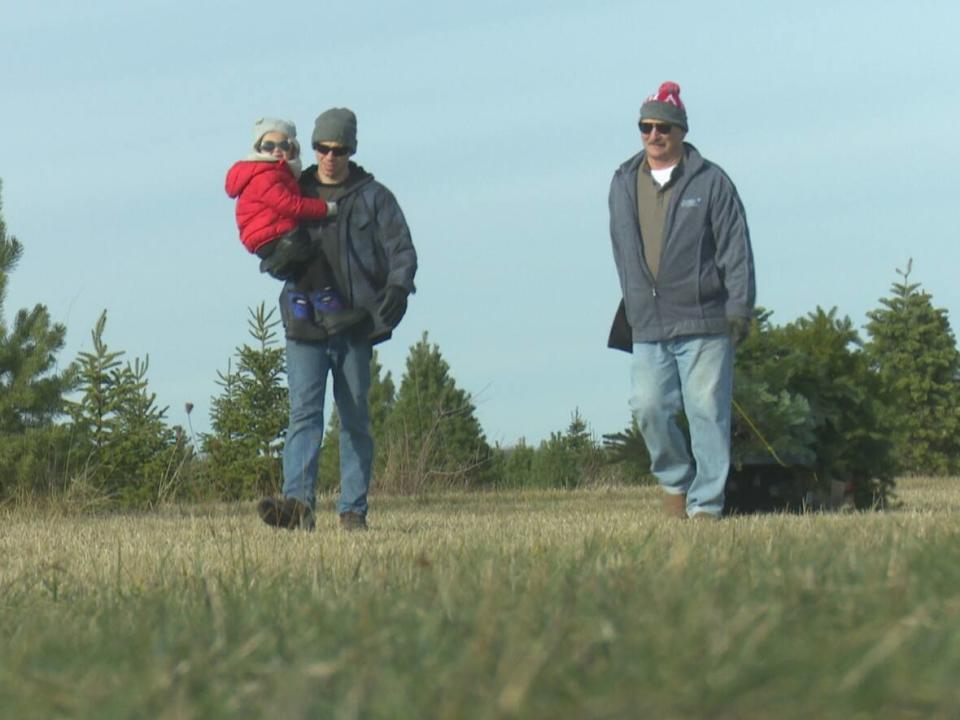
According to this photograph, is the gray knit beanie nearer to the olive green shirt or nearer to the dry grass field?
the olive green shirt

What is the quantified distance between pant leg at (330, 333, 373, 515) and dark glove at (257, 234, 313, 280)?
0.50 m

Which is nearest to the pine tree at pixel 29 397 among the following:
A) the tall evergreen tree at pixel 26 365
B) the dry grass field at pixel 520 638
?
the tall evergreen tree at pixel 26 365

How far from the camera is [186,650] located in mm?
3223

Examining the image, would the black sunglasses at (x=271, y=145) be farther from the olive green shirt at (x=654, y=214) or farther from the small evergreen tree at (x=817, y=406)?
the small evergreen tree at (x=817, y=406)

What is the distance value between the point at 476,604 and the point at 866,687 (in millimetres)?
1297

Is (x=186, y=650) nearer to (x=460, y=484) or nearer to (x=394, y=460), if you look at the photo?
(x=394, y=460)

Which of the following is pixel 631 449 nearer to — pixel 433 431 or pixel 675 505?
pixel 675 505

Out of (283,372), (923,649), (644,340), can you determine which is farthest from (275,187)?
(283,372)

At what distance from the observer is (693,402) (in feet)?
32.1

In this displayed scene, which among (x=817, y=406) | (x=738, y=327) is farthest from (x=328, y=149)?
(x=817, y=406)

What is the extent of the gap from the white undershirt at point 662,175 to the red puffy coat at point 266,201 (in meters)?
2.05

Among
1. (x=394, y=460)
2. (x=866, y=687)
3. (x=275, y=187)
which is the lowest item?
(x=866, y=687)

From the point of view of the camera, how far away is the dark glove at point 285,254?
930 cm

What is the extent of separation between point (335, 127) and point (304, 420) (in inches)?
67.8
